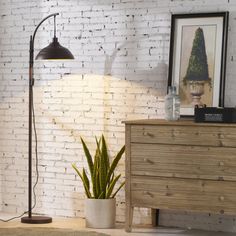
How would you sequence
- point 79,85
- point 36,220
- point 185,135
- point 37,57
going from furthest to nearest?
1. point 79,85
2. point 36,220
3. point 37,57
4. point 185,135

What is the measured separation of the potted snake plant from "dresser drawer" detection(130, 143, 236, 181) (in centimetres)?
32

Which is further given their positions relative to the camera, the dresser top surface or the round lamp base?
the round lamp base

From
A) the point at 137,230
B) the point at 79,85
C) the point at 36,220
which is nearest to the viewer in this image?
the point at 137,230

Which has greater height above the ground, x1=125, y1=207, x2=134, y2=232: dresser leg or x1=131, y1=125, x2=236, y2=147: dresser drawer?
x1=131, y1=125, x2=236, y2=147: dresser drawer

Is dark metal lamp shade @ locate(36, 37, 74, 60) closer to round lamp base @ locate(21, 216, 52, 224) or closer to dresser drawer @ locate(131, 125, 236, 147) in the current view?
dresser drawer @ locate(131, 125, 236, 147)

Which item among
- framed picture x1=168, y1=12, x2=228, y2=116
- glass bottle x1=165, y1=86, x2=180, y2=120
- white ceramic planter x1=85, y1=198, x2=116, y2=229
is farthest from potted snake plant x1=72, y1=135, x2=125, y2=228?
framed picture x1=168, y1=12, x2=228, y2=116

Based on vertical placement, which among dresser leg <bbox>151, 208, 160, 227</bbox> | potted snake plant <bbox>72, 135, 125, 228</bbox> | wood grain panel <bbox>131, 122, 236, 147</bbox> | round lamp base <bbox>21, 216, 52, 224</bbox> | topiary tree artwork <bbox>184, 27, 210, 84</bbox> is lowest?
round lamp base <bbox>21, 216, 52, 224</bbox>

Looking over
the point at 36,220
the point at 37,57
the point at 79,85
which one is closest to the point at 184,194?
the point at 36,220

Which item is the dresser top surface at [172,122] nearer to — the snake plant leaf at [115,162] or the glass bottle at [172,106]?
the glass bottle at [172,106]

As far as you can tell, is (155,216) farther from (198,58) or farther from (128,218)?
(198,58)

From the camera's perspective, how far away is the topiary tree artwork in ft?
19.2

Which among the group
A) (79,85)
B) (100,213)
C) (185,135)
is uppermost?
(79,85)

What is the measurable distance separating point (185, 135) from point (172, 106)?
1.13 feet

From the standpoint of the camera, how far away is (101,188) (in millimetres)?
5941
